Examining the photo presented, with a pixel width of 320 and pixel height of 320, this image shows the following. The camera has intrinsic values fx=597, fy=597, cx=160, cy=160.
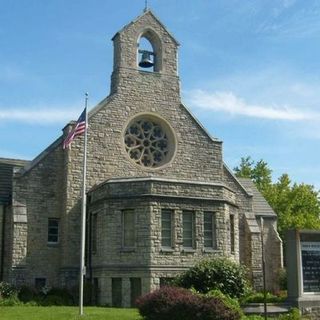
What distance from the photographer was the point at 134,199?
1070 inches

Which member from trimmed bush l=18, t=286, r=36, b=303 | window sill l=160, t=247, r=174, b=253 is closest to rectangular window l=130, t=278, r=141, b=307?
window sill l=160, t=247, r=174, b=253

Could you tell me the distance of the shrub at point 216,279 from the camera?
23203 millimetres

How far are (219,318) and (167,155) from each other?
17146 mm

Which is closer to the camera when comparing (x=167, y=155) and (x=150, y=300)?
(x=150, y=300)

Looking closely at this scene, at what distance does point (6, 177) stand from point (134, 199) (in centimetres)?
949

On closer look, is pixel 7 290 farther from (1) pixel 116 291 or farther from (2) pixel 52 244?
(1) pixel 116 291

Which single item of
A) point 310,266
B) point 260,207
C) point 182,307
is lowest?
point 182,307

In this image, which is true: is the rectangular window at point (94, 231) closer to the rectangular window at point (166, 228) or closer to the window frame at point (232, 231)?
the rectangular window at point (166, 228)

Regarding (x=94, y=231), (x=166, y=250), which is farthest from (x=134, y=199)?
(x=94, y=231)

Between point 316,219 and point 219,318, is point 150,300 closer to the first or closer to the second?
point 219,318

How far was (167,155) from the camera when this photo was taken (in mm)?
33594

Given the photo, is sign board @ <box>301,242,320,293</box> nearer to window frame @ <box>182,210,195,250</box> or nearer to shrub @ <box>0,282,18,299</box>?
window frame @ <box>182,210,195,250</box>

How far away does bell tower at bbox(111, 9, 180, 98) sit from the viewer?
109 feet

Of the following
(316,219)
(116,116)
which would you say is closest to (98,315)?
(116,116)
